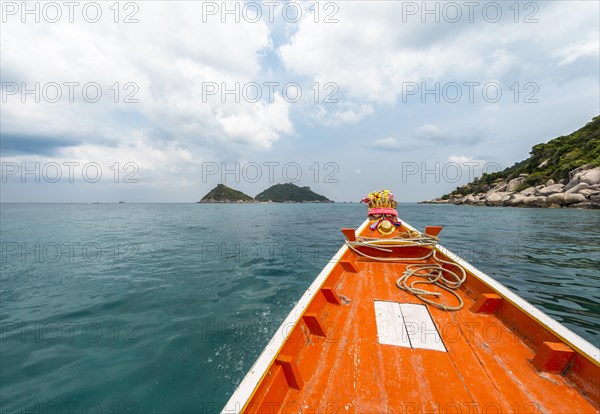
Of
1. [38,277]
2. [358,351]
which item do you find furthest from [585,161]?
[38,277]

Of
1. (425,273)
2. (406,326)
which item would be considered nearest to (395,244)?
(425,273)

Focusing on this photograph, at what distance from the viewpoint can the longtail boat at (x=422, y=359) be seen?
209 cm

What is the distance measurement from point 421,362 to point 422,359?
0.05m

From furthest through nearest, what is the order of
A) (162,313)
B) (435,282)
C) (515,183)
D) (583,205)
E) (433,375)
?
(515,183) < (583,205) < (162,313) < (435,282) < (433,375)

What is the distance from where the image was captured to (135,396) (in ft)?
10.9

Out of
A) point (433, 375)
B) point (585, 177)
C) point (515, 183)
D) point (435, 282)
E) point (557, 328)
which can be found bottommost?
point (433, 375)

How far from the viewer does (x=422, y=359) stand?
262 centimetres

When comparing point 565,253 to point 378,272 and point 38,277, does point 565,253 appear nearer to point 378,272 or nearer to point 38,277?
point 378,272

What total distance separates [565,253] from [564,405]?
38.3ft

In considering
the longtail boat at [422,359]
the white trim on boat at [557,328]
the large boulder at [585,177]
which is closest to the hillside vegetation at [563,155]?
the large boulder at [585,177]

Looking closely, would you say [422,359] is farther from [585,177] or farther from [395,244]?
[585,177]

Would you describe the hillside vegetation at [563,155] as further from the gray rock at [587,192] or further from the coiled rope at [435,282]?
the coiled rope at [435,282]

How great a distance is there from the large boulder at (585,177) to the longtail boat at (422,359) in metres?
45.9

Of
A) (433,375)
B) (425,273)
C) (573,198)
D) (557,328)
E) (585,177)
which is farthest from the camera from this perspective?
(585,177)
